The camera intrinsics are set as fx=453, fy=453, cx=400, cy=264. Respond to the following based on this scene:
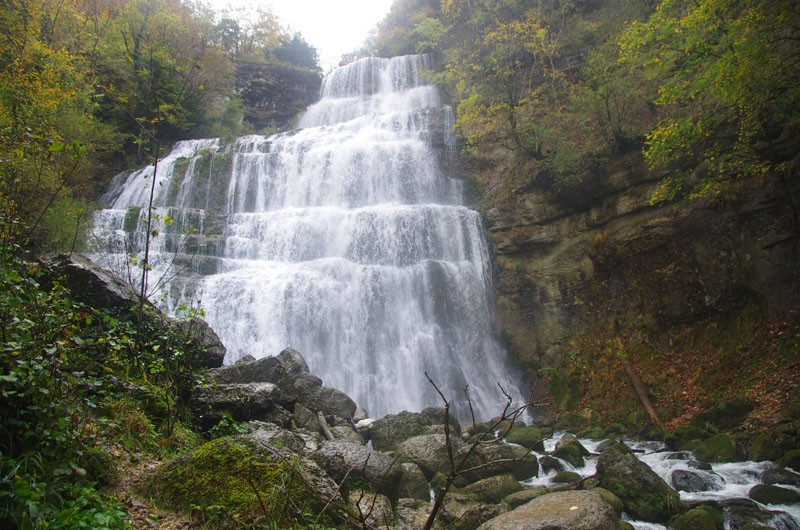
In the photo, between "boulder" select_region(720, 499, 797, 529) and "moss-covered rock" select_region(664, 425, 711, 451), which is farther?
"moss-covered rock" select_region(664, 425, 711, 451)

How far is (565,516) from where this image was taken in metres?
4.36

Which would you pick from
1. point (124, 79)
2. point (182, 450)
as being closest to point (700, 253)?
point (182, 450)

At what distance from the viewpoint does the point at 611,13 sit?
17.8 meters

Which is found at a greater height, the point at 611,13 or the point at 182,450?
the point at 611,13

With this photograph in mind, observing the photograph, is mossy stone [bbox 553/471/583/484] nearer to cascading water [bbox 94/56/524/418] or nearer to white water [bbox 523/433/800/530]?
white water [bbox 523/433/800/530]

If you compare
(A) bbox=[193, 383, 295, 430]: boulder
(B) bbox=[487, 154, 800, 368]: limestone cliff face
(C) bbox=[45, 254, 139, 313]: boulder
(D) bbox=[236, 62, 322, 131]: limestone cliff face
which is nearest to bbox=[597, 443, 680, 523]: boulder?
(A) bbox=[193, 383, 295, 430]: boulder

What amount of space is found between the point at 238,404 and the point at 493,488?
3875mm

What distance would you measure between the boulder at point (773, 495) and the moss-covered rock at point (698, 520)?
949mm

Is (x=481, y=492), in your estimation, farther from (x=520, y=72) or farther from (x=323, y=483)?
(x=520, y=72)

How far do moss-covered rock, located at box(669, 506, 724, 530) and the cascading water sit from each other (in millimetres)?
7209

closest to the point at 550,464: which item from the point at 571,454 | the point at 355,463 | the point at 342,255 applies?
the point at 571,454

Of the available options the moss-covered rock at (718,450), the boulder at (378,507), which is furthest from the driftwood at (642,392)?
the boulder at (378,507)

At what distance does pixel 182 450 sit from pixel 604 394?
1042cm

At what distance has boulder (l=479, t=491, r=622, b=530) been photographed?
426cm
